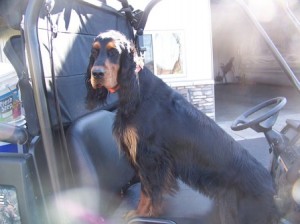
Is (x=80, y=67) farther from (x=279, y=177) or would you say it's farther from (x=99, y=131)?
(x=279, y=177)

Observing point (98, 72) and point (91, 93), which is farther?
point (91, 93)

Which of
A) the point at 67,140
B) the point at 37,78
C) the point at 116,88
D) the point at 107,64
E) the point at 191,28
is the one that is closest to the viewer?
the point at 37,78

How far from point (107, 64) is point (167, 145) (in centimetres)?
68

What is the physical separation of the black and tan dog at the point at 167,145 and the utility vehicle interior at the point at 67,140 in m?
0.11

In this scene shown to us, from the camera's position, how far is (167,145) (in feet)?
7.27

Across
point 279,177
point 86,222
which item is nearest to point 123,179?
point 86,222

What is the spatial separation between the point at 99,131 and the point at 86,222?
1.88 feet

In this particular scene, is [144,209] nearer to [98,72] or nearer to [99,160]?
[99,160]

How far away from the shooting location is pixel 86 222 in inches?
65.1

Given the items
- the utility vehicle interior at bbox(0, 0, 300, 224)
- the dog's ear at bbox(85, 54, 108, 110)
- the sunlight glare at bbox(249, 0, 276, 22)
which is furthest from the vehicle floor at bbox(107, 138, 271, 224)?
the sunlight glare at bbox(249, 0, 276, 22)

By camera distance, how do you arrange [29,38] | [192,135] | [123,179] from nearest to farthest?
1. [29,38]
2. [192,135]
3. [123,179]

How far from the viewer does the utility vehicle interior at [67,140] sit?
4.42ft

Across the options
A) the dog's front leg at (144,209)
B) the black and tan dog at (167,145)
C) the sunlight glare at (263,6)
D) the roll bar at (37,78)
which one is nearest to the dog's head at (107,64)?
the black and tan dog at (167,145)

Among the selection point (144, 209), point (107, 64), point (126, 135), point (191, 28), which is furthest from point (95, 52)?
point (191, 28)
